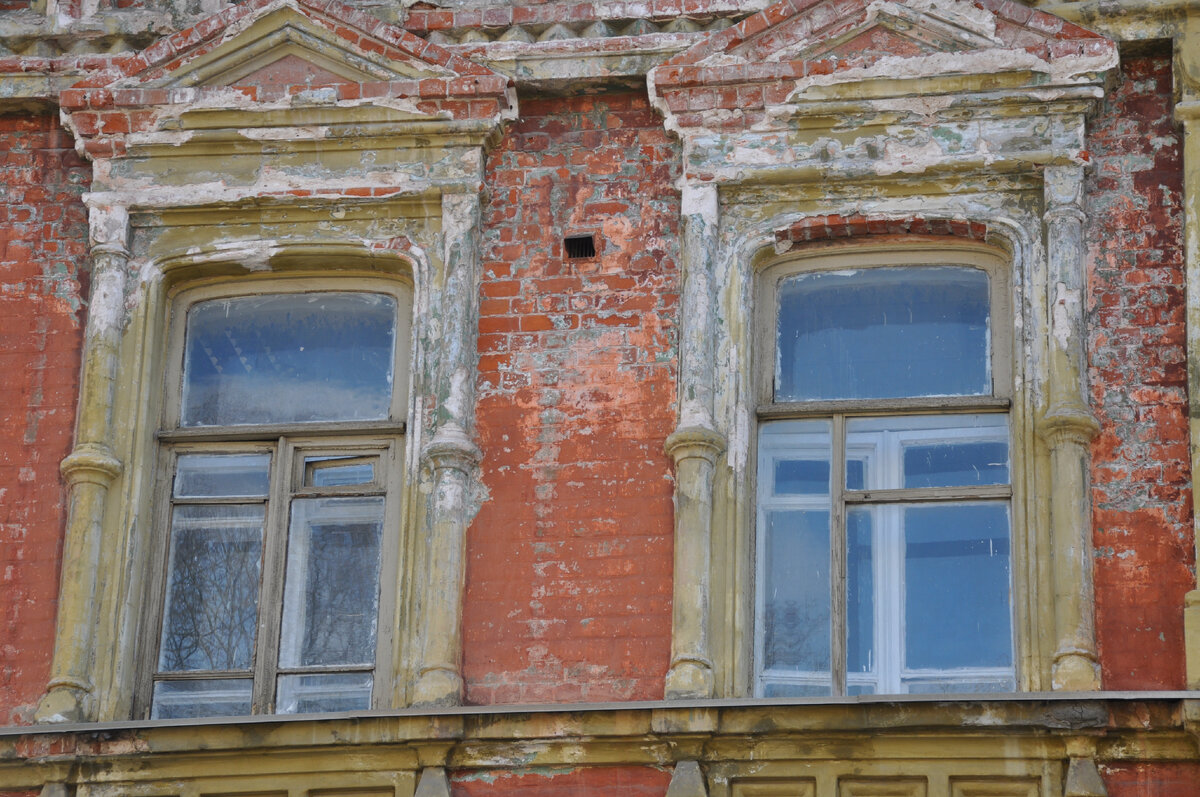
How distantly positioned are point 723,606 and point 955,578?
87cm

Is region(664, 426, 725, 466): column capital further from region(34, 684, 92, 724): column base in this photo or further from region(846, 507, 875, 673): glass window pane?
region(34, 684, 92, 724): column base

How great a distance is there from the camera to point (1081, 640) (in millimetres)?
8961

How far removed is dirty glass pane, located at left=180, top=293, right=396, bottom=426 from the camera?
10.1m

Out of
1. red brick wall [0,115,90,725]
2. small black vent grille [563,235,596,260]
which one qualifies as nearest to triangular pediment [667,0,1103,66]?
small black vent grille [563,235,596,260]

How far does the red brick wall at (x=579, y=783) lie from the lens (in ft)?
29.5

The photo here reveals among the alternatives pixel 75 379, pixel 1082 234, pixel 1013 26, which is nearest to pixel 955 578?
pixel 1082 234

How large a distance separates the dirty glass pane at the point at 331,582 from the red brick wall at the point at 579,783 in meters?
0.83

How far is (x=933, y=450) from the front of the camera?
31.6 feet

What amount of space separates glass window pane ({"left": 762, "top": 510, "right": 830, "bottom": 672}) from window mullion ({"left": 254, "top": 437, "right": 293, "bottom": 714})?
1868mm

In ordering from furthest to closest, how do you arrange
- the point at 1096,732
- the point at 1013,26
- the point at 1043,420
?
1. the point at 1013,26
2. the point at 1043,420
3. the point at 1096,732

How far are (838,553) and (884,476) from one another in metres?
0.36

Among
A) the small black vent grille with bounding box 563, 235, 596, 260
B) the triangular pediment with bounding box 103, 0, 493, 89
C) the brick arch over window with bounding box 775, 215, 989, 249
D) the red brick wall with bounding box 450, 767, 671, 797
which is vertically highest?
the triangular pediment with bounding box 103, 0, 493, 89

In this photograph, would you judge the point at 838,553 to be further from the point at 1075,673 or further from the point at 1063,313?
the point at 1063,313

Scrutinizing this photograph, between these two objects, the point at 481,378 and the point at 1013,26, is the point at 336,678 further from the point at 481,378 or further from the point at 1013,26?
the point at 1013,26
